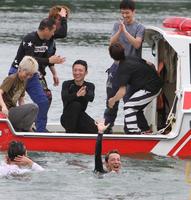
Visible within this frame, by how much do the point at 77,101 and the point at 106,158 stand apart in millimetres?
1648

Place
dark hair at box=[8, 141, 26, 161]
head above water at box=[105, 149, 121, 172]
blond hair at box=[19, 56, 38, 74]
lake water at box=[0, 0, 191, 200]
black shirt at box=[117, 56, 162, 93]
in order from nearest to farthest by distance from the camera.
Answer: lake water at box=[0, 0, 191, 200], dark hair at box=[8, 141, 26, 161], head above water at box=[105, 149, 121, 172], blond hair at box=[19, 56, 38, 74], black shirt at box=[117, 56, 162, 93]

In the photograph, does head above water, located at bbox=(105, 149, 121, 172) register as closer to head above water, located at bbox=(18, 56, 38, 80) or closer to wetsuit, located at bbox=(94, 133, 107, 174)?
wetsuit, located at bbox=(94, 133, 107, 174)

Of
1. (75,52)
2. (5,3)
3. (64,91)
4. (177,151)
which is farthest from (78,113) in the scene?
(5,3)

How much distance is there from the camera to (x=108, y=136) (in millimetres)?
14898

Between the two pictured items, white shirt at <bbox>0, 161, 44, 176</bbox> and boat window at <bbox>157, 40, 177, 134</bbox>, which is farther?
boat window at <bbox>157, 40, 177, 134</bbox>

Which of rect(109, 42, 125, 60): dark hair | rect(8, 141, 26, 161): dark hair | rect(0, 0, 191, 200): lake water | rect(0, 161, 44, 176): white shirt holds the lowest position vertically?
rect(0, 0, 191, 200): lake water

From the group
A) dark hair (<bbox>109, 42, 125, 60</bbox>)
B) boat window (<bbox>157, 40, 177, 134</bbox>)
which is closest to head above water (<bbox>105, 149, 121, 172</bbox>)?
dark hair (<bbox>109, 42, 125, 60</bbox>)

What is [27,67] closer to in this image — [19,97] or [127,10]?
[19,97]

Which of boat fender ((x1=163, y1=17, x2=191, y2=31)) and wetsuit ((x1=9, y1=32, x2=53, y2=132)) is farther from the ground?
boat fender ((x1=163, y1=17, x2=191, y2=31))

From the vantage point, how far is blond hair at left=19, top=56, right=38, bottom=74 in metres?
14.9

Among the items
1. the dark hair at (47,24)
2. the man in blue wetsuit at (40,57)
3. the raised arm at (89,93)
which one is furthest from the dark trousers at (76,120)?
the dark hair at (47,24)

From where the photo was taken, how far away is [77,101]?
1543cm

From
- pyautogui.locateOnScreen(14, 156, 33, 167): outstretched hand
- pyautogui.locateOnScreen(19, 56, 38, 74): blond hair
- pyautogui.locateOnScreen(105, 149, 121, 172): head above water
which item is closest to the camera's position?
pyautogui.locateOnScreen(14, 156, 33, 167): outstretched hand

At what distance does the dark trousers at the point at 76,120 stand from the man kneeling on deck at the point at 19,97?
57cm
